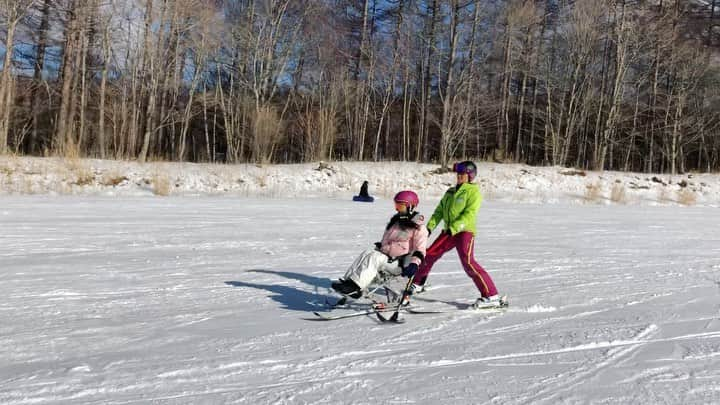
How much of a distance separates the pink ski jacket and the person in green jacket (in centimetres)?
26

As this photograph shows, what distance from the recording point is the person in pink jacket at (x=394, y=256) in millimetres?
5004

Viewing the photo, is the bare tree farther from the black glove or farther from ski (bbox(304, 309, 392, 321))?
the black glove

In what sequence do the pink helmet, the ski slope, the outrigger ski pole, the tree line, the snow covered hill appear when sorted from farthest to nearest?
the tree line → the snow covered hill → the pink helmet → the outrigger ski pole → the ski slope

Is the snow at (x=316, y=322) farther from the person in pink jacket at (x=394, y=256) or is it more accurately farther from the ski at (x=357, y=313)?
the person in pink jacket at (x=394, y=256)

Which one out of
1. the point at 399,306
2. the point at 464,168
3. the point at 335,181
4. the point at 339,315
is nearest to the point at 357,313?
the point at 339,315

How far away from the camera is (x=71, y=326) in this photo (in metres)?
4.51

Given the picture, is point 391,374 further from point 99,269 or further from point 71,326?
point 99,269

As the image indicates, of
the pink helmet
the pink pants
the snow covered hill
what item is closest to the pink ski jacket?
the pink helmet

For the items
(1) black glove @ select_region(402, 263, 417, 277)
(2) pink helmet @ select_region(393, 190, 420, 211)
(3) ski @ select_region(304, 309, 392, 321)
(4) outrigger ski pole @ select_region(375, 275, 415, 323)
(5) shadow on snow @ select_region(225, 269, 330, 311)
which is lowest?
(5) shadow on snow @ select_region(225, 269, 330, 311)

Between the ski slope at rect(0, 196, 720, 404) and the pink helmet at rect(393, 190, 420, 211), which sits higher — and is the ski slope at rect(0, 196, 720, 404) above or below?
below

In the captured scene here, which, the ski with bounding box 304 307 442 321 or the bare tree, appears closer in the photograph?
the ski with bounding box 304 307 442 321

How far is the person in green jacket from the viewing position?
5.25 meters

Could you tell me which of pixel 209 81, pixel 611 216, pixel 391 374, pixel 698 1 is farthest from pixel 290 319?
pixel 698 1

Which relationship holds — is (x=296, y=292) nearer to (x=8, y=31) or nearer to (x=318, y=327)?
(x=318, y=327)
